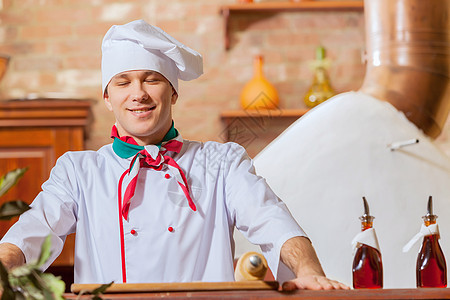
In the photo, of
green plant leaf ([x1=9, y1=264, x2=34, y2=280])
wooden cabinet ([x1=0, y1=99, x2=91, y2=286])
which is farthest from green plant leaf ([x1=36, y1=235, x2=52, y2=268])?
wooden cabinet ([x1=0, y1=99, x2=91, y2=286])

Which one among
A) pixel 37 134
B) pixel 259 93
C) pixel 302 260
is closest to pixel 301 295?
pixel 302 260

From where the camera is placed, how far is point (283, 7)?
11.2 ft

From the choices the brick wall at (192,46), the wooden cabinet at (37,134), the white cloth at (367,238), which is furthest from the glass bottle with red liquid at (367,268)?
the brick wall at (192,46)

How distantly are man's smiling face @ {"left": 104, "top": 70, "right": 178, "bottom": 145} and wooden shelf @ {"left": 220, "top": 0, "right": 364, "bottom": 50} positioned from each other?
1.87 metres

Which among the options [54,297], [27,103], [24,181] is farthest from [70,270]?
[54,297]

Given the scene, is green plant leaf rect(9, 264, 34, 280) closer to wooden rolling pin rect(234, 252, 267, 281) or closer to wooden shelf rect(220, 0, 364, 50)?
wooden rolling pin rect(234, 252, 267, 281)

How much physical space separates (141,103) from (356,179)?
112 centimetres

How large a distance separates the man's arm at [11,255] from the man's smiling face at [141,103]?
0.39 m

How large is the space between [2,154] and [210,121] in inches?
42.5

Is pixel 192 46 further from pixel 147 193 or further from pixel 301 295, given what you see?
pixel 301 295

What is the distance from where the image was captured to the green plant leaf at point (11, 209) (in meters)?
0.51

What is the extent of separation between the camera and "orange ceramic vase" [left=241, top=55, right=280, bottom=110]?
3.29 metres

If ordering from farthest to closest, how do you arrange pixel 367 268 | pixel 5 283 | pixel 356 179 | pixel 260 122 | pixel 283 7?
pixel 283 7
pixel 260 122
pixel 356 179
pixel 367 268
pixel 5 283

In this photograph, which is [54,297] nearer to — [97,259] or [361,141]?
A: [97,259]
